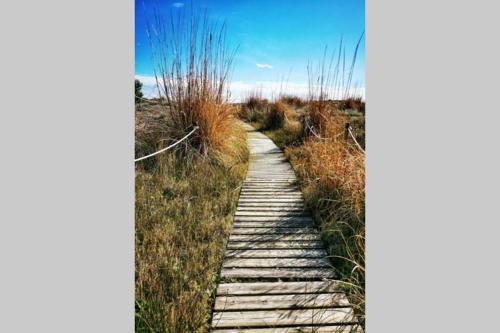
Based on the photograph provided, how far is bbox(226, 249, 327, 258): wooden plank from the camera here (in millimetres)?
2256

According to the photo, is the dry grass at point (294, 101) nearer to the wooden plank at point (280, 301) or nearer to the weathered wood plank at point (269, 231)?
the weathered wood plank at point (269, 231)

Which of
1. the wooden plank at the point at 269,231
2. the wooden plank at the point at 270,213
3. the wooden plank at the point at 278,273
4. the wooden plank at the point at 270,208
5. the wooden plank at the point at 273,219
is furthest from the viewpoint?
the wooden plank at the point at 270,208

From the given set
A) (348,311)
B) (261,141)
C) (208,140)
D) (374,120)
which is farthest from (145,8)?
(261,141)

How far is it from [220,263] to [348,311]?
0.83m

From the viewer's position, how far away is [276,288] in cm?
189

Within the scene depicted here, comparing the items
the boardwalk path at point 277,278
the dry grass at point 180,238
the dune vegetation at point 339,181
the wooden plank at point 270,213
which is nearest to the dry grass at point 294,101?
the dune vegetation at point 339,181

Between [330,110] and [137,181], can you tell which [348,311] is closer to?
[137,181]

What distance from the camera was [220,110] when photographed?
4555 mm

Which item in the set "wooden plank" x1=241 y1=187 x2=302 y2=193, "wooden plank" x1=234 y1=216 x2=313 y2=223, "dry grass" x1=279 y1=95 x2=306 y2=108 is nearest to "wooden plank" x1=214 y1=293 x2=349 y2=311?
"wooden plank" x1=234 y1=216 x2=313 y2=223

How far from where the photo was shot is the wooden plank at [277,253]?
7.40ft

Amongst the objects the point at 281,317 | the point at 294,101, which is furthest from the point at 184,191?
the point at 294,101

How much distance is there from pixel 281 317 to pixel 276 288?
9.4 inches

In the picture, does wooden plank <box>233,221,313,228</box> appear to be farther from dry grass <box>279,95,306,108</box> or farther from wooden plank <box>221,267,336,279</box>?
dry grass <box>279,95,306,108</box>

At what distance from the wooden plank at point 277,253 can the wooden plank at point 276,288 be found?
313 millimetres
